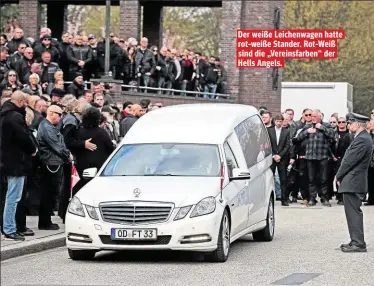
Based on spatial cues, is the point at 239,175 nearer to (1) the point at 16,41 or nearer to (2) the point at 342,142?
(2) the point at 342,142

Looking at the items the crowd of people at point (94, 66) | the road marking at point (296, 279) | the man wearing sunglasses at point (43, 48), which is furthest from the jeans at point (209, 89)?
the road marking at point (296, 279)

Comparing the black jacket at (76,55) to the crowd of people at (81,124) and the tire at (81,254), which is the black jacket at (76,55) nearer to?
the crowd of people at (81,124)

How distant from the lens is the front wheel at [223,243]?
1492 centimetres

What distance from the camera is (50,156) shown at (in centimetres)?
1773

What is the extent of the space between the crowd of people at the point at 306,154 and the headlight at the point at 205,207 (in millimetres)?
11459

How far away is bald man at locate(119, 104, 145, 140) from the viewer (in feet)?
74.1

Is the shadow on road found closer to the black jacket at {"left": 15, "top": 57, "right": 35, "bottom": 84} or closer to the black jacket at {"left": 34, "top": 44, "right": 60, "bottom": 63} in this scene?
the black jacket at {"left": 15, "top": 57, "right": 35, "bottom": 84}

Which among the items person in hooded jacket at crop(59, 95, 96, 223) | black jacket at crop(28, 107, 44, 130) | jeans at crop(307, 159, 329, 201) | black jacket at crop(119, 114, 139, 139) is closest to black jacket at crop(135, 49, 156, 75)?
jeans at crop(307, 159, 329, 201)

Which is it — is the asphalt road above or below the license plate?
below

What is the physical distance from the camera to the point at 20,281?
→ 42.3 feet

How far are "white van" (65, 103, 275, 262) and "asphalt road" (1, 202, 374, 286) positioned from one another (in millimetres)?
301

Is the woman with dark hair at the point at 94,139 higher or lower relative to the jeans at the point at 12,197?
higher

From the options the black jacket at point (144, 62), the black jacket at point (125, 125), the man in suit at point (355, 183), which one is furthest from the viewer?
the black jacket at point (144, 62)

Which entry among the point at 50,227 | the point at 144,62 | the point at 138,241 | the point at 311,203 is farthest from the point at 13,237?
the point at 144,62
